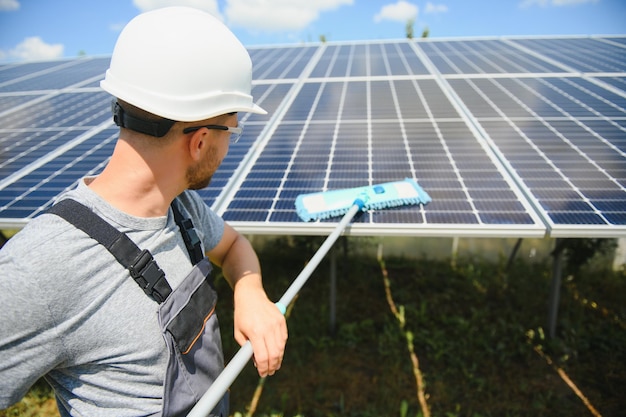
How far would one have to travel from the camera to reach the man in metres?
1.18

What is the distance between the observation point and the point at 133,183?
4.64ft

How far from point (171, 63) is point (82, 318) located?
100cm

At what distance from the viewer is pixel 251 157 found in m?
4.12

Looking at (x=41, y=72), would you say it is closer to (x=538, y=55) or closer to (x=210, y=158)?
(x=210, y=158)

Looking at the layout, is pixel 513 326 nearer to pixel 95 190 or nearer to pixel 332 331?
pixel 332 331

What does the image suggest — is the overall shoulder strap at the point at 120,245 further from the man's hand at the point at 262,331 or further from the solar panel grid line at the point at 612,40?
the solar panel grid line at the point at 612,40

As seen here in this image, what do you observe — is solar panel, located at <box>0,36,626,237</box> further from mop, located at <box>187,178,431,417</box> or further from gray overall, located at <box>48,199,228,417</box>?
gray overall, located at <box>48,199,228,417</box>

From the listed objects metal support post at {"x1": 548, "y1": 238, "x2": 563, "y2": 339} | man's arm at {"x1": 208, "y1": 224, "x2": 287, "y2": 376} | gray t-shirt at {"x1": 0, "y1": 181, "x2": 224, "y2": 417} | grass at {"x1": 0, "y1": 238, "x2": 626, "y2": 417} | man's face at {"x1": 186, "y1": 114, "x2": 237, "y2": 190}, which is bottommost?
grass at {"x1": 0, "y1": 238, "x2": 626, "y2": 417}

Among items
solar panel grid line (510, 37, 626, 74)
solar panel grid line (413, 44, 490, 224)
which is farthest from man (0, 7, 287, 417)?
solar panel grid line (510, 37, 626, 74)

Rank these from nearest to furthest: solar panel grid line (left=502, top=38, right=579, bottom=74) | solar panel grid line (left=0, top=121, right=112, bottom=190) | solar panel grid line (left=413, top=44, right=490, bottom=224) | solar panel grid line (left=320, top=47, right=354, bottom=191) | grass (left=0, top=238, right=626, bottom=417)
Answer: solar panel grid line (left=413, top=44, right=490, bottom=224), solar panel grid line (left=320, top=47, right=354, bottom=191), solar panel grid line (left=0, top=121, right=112, bottom=190), grass (left=0, top=238, right=626, bottom=417), solar panel grid line (left=502, top=38, right=579, bottom=74)

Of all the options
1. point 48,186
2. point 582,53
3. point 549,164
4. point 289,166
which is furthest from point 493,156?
point 582,53

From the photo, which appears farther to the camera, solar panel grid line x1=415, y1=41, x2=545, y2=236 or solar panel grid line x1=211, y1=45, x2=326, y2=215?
solar panel grid line x1=211, y1=45, x2=326, y2=215

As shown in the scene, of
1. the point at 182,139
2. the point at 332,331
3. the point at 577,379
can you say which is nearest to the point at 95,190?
the point at 182,139

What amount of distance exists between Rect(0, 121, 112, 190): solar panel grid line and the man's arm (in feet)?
10.7
